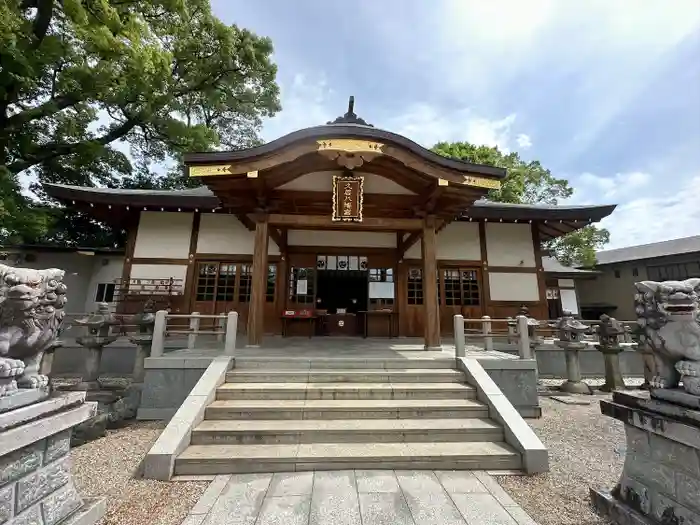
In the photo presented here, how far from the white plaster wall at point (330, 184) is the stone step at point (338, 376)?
3.78 meters

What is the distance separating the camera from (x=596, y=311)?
20297 mm

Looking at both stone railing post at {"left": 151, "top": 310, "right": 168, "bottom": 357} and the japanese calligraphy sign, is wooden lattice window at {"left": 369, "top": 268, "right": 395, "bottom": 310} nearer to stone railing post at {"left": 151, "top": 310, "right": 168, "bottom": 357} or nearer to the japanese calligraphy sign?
the japanese calligraphy sign

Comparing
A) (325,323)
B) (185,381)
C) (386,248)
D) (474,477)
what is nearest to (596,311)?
(386,248)

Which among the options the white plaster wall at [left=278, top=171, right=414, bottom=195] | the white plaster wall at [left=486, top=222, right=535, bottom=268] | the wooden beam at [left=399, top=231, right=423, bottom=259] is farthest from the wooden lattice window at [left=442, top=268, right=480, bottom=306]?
the white plaster wall at [left=278, top=171, right=414, bottom=195]

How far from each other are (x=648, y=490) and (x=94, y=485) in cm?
480

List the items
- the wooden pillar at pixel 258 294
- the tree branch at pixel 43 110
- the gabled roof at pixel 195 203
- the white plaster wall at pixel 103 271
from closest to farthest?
1. the wooden pillar at pixel 258 294
2. the gabled roof at pixel 195 203
3. the white plaster wall at pixel 103 271
4. the tree branch at pixel 43 110

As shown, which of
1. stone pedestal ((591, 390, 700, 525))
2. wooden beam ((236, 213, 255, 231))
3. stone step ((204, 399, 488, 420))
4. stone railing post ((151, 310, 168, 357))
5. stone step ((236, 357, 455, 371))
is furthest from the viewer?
wooden beam ((236, 213, 255, 231))

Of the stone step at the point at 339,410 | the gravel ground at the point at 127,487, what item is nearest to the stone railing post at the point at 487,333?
the stone step at the point at 339,410

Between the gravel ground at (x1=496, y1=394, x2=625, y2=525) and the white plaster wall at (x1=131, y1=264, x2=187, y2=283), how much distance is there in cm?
914

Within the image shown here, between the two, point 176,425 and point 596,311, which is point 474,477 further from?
point 596,311

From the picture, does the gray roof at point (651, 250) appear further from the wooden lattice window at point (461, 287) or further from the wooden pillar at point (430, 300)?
the wooden pillar at point (430, 300)

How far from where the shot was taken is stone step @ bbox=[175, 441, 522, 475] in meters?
3.31

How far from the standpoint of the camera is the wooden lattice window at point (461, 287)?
9.77 m

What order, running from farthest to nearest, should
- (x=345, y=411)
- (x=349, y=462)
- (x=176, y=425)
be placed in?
(x=345, y=411)
(x=176, y=425)
(x=349, y=462)
